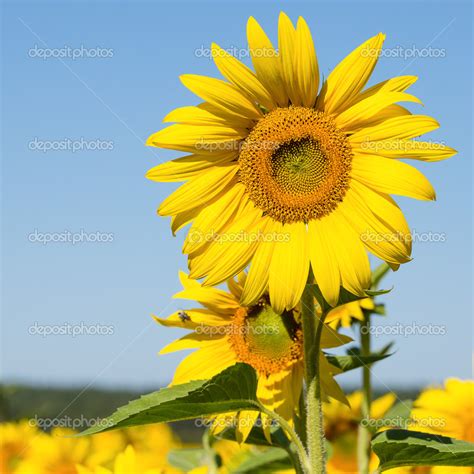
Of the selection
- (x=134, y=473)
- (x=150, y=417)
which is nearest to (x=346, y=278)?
(x=150, y=417)

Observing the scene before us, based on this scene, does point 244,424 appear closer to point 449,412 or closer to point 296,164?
point 296,164

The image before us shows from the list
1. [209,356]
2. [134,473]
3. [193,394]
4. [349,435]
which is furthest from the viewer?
[349,435]

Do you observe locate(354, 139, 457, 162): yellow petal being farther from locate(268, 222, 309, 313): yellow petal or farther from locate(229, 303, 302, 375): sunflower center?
locate(229, 303, 302, 375): sunflower center

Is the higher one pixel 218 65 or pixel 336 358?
pixel 218 65

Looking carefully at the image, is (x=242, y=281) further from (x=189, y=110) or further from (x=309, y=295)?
(x=189, y=110)

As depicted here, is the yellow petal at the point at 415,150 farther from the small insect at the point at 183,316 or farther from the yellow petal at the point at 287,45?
the small insect at the point at 183,316

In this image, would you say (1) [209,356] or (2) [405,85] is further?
(1) [209,356]

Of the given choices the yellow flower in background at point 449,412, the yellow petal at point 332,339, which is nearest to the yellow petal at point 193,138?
the yellow petal at point 332,339
